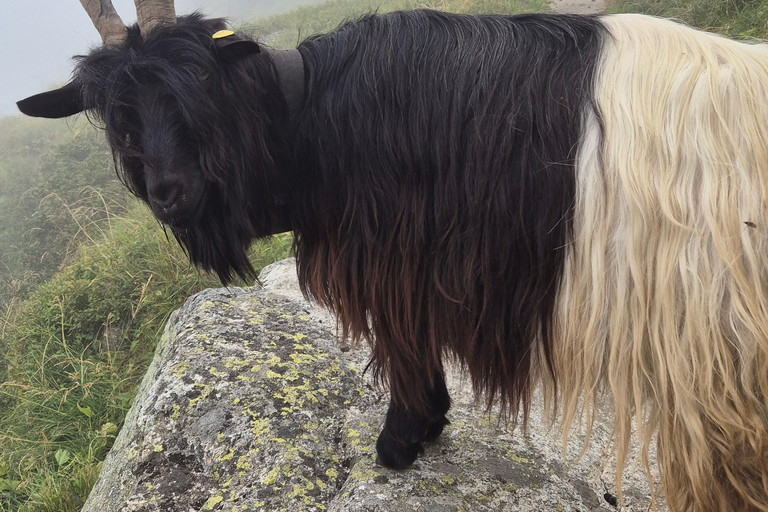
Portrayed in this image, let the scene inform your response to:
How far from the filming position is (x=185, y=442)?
2.12 m

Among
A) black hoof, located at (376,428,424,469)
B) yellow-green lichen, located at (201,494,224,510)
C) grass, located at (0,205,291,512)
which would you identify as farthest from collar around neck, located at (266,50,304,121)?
grass, located at (0,205,291,512)

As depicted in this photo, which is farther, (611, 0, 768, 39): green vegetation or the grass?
(611, 0, 768, 39): green vegetation

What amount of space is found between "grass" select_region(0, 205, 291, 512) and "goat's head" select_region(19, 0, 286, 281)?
245 cm

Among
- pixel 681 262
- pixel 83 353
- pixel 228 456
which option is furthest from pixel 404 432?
pixel 83 353

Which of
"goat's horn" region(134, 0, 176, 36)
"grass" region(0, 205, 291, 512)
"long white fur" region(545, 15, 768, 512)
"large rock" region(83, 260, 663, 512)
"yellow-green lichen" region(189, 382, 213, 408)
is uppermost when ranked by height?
"goat's horn" region(134, 0, 176, 36)

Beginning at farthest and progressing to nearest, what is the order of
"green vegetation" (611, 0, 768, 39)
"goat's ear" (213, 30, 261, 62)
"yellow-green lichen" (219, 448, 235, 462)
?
"green vegetation" (611, 0, 768, 39) → "yellow-green lichen" (219, 448, 235, 462) → "goat's ear" (213, 30, 261, 62)

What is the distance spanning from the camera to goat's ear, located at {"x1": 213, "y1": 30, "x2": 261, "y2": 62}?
1.62 metres

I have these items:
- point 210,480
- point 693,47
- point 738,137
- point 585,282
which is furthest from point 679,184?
point 210,480

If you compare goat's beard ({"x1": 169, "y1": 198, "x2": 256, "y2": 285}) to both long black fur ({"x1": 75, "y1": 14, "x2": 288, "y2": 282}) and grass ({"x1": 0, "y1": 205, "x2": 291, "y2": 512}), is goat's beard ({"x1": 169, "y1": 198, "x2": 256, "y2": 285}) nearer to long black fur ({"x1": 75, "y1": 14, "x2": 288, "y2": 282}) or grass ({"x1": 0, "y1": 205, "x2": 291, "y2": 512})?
long black fur ({"x1": 75, "y1": 14, "x2": 288, "y2": 282})

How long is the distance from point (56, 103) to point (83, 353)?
3.32 meters

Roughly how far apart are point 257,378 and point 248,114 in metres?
1.17

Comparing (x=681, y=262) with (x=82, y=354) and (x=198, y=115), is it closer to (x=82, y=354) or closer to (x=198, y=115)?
(x=198, y=115)

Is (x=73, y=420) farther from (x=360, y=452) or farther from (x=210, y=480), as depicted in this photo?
(x=360, y=452)

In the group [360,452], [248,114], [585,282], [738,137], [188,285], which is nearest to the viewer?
[738,137]
